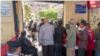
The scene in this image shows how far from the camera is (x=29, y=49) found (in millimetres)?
3150

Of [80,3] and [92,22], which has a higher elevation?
[80,3]

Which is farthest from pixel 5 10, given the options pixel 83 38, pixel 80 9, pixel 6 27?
pixel 80 9

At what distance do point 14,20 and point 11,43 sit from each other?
4.31ft

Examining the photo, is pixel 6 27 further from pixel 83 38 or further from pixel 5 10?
pixel 83 38

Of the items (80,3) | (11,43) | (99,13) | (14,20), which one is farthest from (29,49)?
(99,13)

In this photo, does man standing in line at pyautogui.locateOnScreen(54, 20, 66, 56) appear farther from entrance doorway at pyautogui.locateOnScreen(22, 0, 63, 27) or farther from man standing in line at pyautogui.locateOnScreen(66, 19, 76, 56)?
entrance doorway at pyautogui.locateOnScreen(22, 0, 63, 27)

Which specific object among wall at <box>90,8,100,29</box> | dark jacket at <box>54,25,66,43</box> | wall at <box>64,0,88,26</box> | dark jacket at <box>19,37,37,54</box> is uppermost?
wall at <box>64,0,88,26</box>

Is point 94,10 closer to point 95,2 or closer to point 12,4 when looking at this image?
point 95,2

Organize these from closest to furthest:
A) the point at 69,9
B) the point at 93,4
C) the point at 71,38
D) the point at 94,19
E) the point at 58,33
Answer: the point at 71,38 < the point at 58,33 < the point at 93,4 < the point at 69,9 < the point at 94,19

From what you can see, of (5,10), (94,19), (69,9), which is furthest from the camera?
(94,19)

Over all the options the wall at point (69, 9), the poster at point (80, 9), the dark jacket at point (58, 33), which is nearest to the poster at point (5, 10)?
the dark jacket at point (58, 33)

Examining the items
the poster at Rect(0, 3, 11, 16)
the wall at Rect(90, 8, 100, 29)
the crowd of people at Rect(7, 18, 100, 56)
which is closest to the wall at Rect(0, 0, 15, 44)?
the poster at Rect(0, 3, 11, 16)

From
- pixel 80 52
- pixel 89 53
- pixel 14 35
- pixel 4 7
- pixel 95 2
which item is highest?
pixel 95 2

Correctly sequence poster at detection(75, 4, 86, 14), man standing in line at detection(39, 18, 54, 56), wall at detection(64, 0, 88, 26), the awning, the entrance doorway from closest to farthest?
man standing in line at detection(39, 18, 54, 56), the awning, wall at detection(64, 0, 88, 26), poster at detection(75, 4, 86, 14), the entrance doorway
